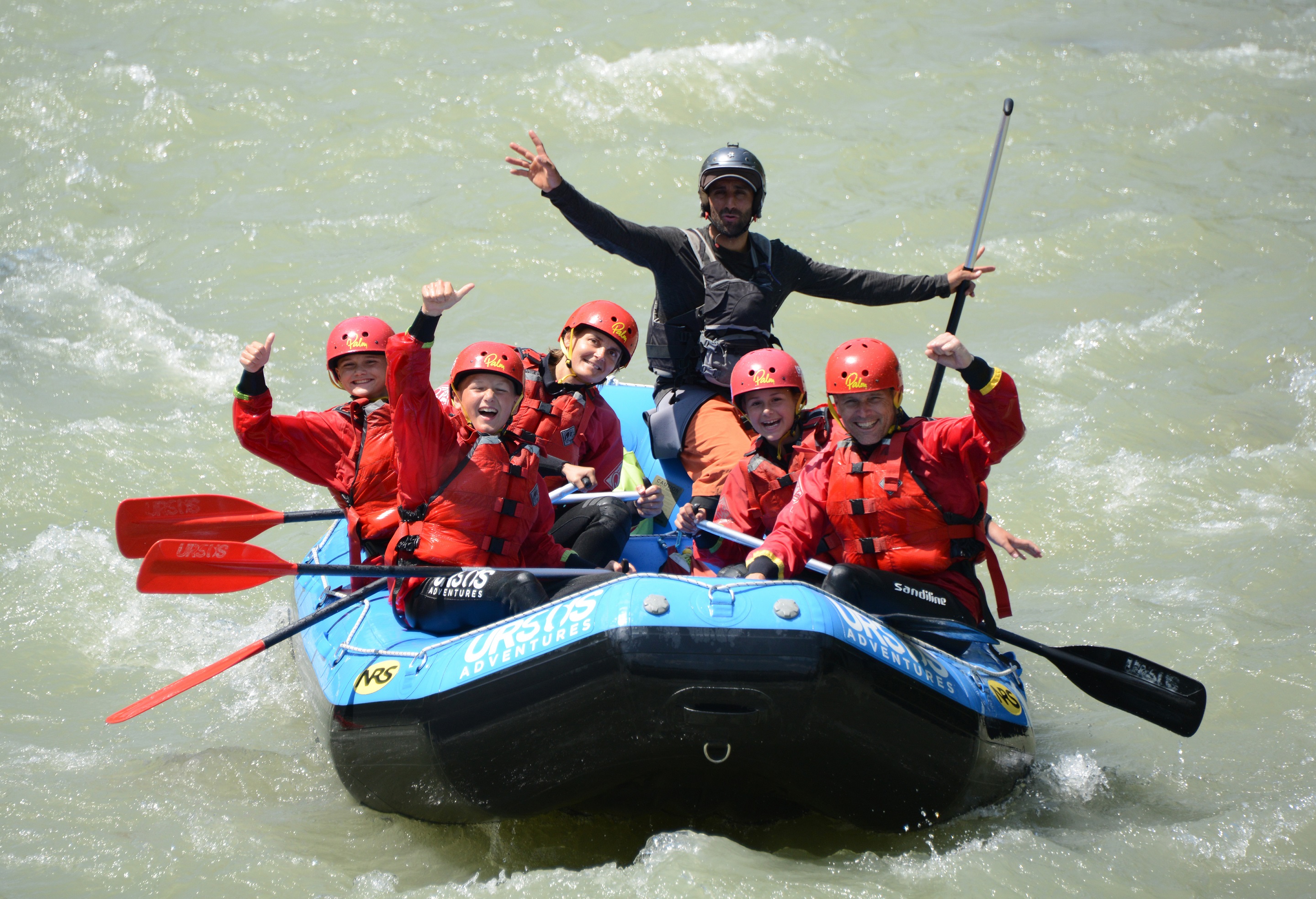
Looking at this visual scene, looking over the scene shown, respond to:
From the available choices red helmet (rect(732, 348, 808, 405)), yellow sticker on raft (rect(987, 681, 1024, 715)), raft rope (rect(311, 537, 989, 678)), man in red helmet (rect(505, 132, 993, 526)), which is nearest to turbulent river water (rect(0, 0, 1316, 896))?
yellow sticker on raft (rect(987, 681, 1024, 715))

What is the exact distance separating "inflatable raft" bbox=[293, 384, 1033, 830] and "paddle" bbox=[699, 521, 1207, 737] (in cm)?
33

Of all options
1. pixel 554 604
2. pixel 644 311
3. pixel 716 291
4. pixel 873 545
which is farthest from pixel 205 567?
pixel 644 311

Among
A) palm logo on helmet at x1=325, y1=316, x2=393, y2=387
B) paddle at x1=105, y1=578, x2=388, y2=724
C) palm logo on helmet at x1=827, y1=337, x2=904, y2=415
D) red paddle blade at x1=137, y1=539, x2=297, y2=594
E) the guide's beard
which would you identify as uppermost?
the guide's beard

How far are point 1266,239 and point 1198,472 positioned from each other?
4524 mm

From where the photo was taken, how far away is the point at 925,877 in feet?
11.1

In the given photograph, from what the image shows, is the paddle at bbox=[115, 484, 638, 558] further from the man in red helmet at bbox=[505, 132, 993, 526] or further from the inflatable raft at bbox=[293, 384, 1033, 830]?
the inflatable raft at bbox=[293, 384, 1033, 830]

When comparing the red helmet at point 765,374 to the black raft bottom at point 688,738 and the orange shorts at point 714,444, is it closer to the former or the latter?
the orange shorts at point 714,444

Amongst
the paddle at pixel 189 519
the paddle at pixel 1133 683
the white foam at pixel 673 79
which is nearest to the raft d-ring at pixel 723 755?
the paddle at pixel 1133 683

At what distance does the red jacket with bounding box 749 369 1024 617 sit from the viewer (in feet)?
11.9

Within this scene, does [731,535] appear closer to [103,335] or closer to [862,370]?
[862,370]

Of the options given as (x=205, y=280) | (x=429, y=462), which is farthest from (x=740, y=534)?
(x=205, y=280)

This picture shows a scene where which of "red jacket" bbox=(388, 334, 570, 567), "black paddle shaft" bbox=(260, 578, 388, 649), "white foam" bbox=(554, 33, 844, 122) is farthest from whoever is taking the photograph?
"white foam" bbox=(554, 33, 844, 122)

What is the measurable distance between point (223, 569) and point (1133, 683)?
2983 mm

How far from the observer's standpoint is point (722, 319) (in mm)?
4945
